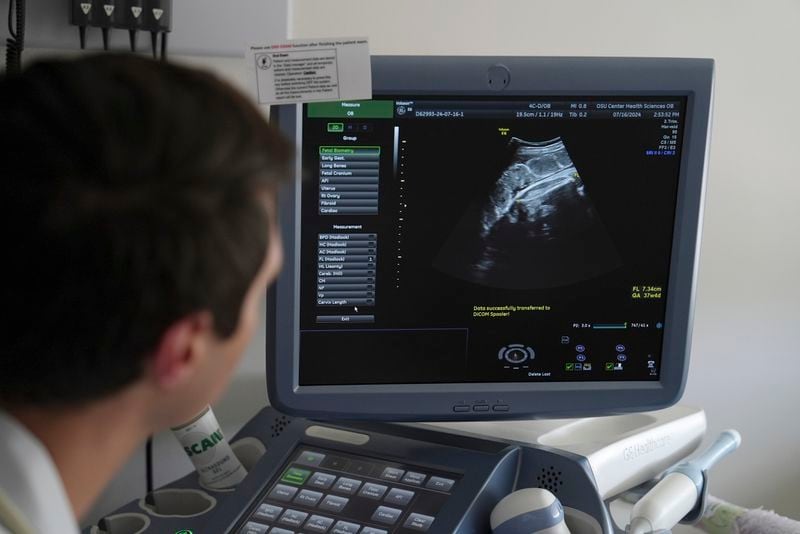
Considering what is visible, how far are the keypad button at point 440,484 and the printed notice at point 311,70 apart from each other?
40cm

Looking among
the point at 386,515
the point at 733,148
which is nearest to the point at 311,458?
the point at 386,515

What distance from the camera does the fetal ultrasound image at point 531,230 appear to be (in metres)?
1.06

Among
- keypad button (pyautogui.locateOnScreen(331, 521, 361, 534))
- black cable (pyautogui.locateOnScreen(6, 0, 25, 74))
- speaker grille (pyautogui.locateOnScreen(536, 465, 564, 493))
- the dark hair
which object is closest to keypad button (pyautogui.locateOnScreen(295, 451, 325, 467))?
keypad button (pyautogui.locateOnScreen(331, 521, 361, 534))

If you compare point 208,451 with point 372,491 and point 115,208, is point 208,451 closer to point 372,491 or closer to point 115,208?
point 372,491

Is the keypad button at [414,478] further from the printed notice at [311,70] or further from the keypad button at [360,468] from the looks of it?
the printed notice at [311,70]

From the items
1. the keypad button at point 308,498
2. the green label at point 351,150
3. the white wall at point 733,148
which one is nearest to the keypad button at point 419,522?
the keypad button at point 308,498

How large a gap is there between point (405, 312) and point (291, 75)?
0.28 m

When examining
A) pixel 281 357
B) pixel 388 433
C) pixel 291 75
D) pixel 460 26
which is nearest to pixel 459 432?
pixel 388 433

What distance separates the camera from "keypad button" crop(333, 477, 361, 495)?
101 centimetres

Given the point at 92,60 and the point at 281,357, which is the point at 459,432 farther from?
the point at 92,60

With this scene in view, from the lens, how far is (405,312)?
3.52 ft

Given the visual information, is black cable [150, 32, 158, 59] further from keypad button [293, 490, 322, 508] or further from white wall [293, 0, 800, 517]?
keypad button [293, 490, 322, 508]

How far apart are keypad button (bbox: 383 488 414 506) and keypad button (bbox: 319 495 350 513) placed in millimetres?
43

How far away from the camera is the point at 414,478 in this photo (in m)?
1.02
